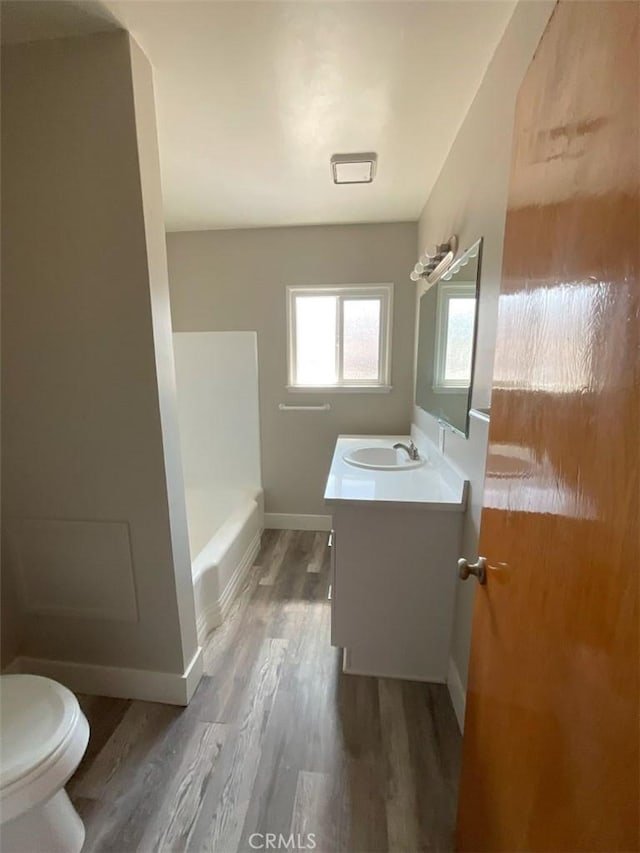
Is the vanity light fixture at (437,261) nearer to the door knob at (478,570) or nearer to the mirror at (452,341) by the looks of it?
the mirror at (452,341)

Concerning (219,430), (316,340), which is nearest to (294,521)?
(219,430)

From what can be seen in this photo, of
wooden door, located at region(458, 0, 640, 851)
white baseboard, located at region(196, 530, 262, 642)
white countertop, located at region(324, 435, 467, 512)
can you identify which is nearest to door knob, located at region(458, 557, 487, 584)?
wooden door, located at region(458, 0, 640, 851)

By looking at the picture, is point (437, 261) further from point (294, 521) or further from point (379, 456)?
point (294, 521)

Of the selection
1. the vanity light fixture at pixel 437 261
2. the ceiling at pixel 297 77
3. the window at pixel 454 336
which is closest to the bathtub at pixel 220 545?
the window at pixel 454 336

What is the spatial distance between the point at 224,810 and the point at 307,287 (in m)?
2.78

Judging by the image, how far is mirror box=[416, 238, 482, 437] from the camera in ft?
4.78

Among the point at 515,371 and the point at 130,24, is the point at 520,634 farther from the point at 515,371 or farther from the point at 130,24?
the point at 130,24

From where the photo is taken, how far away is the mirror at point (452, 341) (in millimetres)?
1458

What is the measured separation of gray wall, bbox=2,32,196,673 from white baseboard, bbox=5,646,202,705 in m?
0.04

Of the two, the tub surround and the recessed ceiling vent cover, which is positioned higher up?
the recessed ceiling vent cover

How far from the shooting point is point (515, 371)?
771 mm

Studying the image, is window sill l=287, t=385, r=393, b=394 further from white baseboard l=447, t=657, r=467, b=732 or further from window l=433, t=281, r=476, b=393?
white baseboard l=447, t=657, r=467, b=732

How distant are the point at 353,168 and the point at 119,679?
2.57 m

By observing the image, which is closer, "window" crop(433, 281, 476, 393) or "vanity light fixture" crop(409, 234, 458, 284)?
"window" crop(433, 281, 476, 393)
